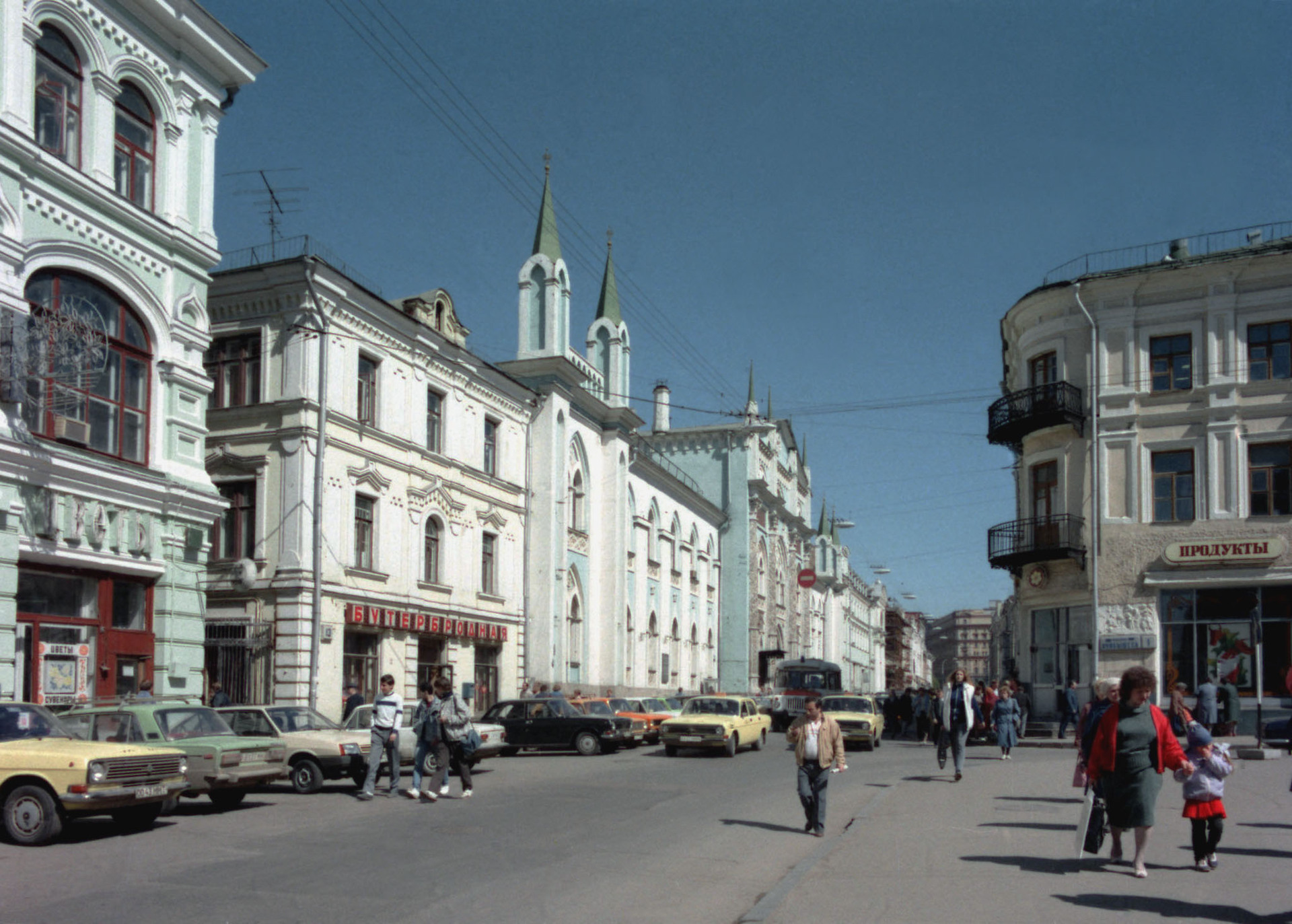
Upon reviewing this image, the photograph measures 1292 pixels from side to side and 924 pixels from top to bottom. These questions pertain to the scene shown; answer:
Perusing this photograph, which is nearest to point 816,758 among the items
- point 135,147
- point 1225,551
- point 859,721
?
point 135,147

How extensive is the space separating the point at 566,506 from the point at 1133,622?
18218 mm

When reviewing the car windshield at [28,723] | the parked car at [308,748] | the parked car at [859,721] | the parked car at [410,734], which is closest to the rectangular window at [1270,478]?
the parked car at [859,721]

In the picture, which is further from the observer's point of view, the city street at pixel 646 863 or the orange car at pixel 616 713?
the orange car at pixel 616 713

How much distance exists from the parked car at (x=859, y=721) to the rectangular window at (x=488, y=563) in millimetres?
10644

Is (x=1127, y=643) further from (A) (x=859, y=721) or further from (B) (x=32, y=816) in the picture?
(B) (x=32, y=816)

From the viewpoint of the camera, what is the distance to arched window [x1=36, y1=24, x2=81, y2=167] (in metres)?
19.8

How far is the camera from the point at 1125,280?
34.3 metres

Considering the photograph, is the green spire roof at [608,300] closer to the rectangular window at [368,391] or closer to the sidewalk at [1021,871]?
the rectangular window at [368,391]

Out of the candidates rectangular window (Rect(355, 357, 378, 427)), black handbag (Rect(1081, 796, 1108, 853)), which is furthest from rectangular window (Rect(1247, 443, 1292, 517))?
black handbag (Rect(1081, 796, 1108, 853))

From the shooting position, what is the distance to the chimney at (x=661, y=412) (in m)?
71.2

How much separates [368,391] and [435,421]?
335 cm

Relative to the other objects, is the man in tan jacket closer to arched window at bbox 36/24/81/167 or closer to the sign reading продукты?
arched window at bbox 36/24/81/167

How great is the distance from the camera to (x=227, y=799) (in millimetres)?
16766

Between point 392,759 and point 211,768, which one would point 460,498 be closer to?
point 392,759
